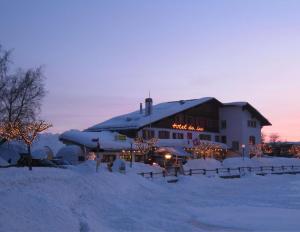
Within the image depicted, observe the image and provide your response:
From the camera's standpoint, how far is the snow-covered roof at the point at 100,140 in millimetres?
58422

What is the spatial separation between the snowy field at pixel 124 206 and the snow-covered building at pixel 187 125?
27.2 m

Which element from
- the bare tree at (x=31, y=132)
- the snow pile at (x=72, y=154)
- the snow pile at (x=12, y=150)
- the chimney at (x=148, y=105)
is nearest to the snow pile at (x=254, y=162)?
the chimney at (x=148, y=105)

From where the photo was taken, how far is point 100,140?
5912 cm

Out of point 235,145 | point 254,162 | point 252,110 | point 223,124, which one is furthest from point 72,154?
point 252,110

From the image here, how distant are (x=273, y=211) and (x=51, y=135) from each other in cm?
8554

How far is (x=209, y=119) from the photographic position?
78.3m

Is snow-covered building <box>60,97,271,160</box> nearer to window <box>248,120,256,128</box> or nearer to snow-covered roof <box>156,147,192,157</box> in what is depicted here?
window <box>248,120,256,128</box>

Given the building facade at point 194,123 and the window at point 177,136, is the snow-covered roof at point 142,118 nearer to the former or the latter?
the building facade at point 194,123

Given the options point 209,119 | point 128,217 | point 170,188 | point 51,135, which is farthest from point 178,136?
point 128,217

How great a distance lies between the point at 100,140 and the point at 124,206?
34467 millimetres

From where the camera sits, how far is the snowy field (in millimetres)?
16453

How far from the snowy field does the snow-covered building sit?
27172mm

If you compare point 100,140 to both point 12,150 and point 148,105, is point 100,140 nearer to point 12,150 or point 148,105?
point 12,150

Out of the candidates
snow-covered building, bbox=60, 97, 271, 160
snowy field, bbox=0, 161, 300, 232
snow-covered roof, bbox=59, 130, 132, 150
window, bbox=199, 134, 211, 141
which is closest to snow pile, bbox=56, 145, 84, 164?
snow-covered roof, bbox=59, 130, 132, 150
